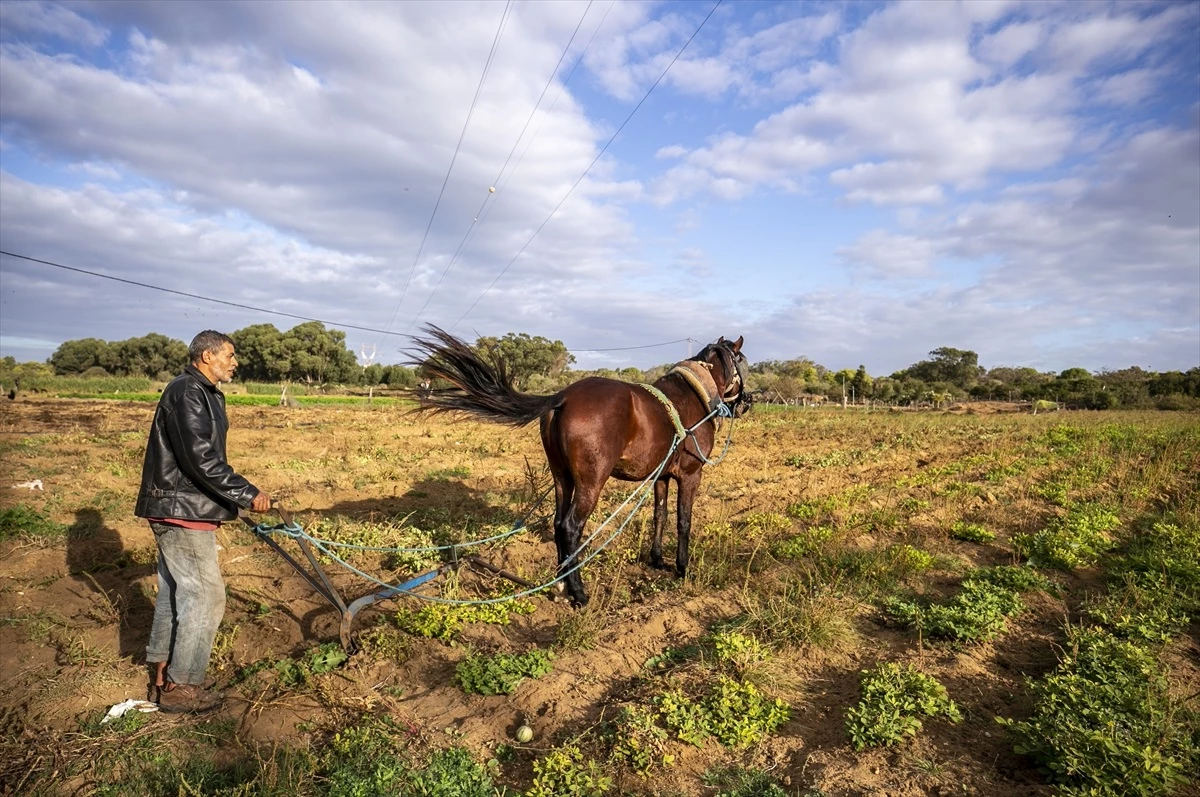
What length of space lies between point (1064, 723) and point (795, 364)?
67715mm

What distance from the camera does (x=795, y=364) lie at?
67.6m

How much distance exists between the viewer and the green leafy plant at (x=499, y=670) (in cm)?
383

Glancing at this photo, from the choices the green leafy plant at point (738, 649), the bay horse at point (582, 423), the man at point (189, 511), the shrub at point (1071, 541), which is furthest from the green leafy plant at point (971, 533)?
the man at point (189, 511)

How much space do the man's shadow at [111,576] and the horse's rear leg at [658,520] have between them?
446cm

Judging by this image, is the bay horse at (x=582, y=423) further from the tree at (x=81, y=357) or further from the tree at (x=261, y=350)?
the tree at (x=81, y=357)

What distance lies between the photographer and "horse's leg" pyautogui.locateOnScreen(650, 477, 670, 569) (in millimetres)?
6383

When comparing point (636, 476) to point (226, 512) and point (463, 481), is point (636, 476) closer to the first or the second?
point (226, 512)

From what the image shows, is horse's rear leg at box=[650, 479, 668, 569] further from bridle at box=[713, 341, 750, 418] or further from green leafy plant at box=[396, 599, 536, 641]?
green leafy plant at box=[396, 599, 536, 641]

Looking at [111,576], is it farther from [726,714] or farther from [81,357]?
[81,357]

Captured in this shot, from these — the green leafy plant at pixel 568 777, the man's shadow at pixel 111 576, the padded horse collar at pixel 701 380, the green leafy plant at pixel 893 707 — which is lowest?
the man's shadow at pixel 111 576

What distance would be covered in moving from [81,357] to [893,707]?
8701 centimetres

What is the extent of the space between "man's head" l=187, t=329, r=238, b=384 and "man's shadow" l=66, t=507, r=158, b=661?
2231mm

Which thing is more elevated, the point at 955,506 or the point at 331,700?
the point at 955,506

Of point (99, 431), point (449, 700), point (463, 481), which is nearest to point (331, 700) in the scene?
point (449, 700)
